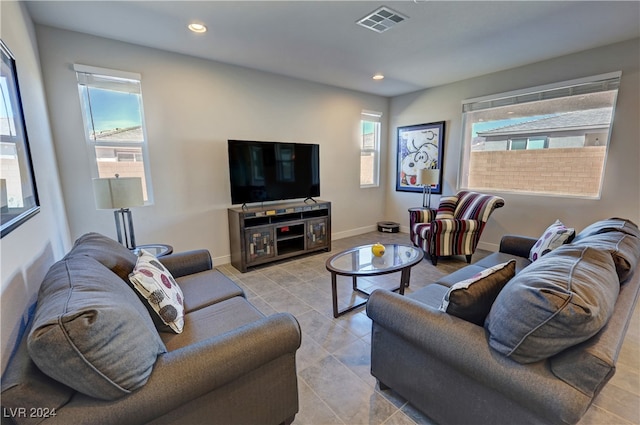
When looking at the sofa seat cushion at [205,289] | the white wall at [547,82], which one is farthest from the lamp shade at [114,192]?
the white wall at [547,82]

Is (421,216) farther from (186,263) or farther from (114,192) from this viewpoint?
(114,192)

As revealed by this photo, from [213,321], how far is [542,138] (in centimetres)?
431

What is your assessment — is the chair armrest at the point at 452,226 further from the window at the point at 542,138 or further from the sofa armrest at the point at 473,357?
the sofa armrest at the point at 473,357

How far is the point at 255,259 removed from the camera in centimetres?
354

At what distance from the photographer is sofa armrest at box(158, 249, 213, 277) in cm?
214

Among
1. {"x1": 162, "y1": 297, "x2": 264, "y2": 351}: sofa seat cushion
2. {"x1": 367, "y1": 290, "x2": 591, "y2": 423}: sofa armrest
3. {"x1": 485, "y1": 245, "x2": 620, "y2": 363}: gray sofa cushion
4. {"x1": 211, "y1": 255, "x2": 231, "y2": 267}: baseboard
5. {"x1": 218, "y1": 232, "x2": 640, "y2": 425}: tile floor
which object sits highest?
{"x1": 485, "y1": 245, "x2": 620, "y2": 363}: gray sofa cushion

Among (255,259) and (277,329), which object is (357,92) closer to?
(255,259)

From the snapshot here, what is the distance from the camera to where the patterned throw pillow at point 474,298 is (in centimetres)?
124

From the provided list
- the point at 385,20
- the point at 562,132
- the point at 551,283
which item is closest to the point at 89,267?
the point at 551,283

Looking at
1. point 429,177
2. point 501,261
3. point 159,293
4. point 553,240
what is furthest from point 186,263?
point 429,177

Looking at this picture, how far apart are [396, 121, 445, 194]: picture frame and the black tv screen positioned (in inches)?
72.6

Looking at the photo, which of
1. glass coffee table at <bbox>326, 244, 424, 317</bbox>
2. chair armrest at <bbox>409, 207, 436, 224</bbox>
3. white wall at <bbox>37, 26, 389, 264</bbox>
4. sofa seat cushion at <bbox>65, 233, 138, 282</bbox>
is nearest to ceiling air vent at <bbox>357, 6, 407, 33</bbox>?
white wall at <bbox>37, 26, 389, 264</bbox>

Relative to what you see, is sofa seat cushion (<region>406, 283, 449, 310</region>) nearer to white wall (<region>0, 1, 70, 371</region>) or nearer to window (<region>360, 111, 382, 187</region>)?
white wall (<region>0, 1, 70, 371</region>)

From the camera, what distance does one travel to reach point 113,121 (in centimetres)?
290
